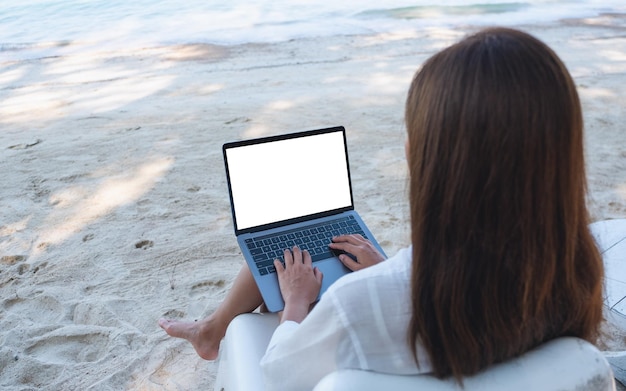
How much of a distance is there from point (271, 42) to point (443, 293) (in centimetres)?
883

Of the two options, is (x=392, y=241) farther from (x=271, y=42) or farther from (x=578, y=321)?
(x=271, y=42)

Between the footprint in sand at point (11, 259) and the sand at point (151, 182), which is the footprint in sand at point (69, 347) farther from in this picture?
the footprint in sand at point (11, 259)

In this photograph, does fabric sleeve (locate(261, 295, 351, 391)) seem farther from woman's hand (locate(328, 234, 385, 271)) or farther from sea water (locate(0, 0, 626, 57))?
sea water (locate(0, 0, 626, 57))

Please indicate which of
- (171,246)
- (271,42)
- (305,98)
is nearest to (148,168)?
(171,246)

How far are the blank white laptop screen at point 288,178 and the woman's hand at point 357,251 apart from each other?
25 centimetres

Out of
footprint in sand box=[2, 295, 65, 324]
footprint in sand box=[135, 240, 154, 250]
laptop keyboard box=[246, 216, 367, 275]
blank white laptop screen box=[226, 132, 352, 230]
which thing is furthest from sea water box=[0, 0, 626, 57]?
laptop keyboard box=[246, 216, 367, 275]

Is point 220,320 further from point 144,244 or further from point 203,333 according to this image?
point 144,244

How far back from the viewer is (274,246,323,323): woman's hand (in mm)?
1578

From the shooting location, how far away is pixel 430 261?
1.04 m

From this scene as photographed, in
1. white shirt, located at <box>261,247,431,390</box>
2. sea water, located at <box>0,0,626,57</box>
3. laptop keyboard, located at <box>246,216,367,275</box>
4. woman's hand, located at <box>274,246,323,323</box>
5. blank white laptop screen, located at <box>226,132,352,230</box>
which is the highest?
white shirt, located at <box>261,247,431,390</box>

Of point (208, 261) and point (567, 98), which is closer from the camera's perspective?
point (567, 98)

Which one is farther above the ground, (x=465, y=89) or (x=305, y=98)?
(x=465, y=89)

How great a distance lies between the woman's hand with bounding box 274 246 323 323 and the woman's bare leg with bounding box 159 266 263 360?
20cm

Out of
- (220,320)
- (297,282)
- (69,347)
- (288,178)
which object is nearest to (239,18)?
(69,347)
